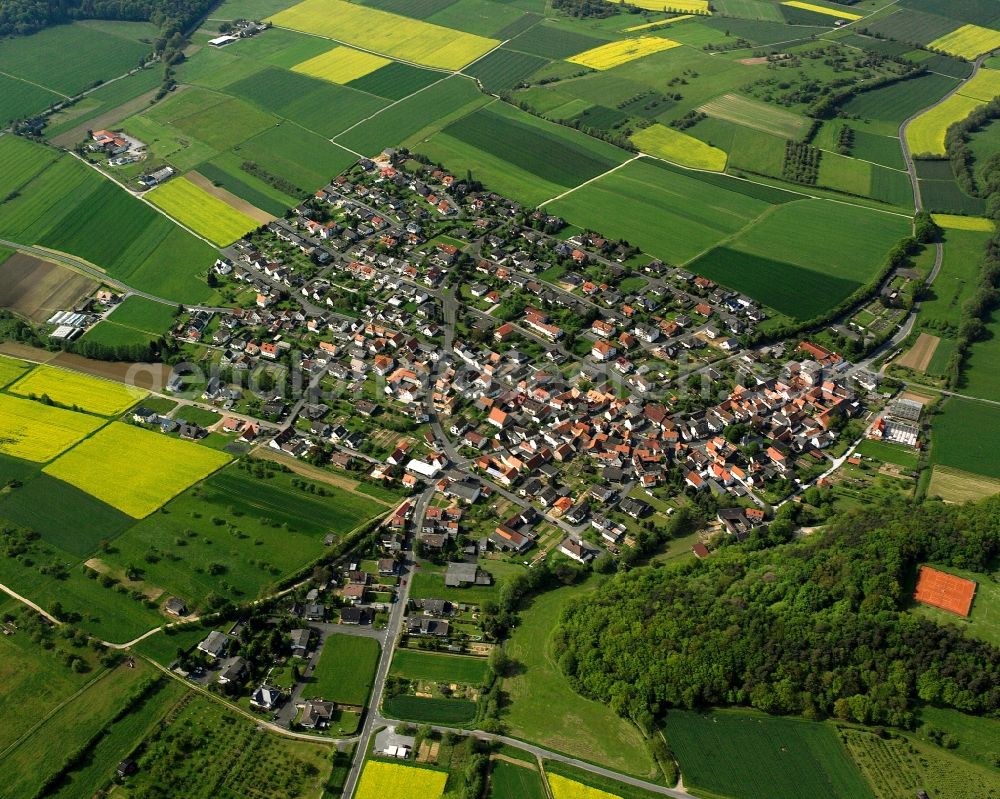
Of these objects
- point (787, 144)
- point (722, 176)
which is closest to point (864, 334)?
point (722, 176)

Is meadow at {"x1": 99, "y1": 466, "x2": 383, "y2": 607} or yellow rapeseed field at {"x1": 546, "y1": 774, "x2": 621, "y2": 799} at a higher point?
meadow at {"x1": 99, "y1": 466, "x2": 383, "y2": 607}

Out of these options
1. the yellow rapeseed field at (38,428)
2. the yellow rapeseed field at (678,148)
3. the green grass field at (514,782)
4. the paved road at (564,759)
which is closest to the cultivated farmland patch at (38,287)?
the yellow rapeseed field at (38,428)

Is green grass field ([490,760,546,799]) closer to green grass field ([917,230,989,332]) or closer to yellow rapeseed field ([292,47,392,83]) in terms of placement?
green grass field ([917,230,989,332])

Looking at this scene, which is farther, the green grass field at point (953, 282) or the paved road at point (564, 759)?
the green grass field at point (953, 282)

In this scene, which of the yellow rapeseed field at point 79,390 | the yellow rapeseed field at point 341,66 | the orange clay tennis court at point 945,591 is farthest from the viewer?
the yellow rapeseed field at point 341,66

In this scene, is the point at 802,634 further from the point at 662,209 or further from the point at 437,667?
the point at 662,209

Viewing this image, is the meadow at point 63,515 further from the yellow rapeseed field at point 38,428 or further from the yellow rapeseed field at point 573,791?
the yellow rapeseed field at point 573,791

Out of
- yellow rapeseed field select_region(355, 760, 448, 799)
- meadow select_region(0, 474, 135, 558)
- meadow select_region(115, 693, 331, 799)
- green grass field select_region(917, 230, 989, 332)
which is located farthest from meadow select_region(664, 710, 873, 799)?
green grass field select_region(917, 230, 989, 332)
